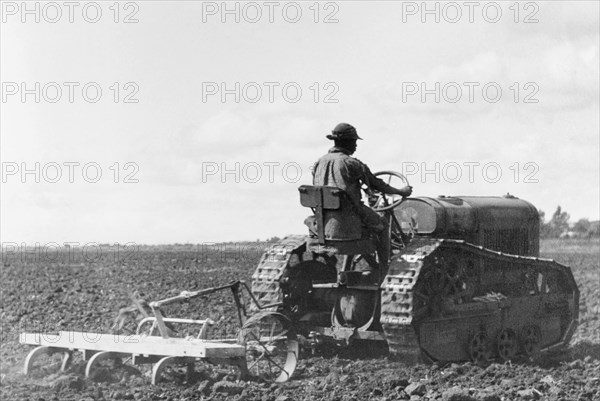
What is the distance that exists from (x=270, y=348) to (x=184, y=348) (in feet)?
4.26

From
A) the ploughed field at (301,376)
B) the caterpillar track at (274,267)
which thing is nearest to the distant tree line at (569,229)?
the ploughed field at (301,376)

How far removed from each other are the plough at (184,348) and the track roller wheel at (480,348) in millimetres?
2245

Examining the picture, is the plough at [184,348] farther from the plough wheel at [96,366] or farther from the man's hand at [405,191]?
the man's hand at [405,191]

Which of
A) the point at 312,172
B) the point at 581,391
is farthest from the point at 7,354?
the point at 581,391

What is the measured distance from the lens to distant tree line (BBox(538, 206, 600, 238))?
56812 millimetres

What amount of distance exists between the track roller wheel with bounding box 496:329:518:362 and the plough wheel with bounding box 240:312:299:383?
2.93 m

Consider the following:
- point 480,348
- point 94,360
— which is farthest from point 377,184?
point 94,360

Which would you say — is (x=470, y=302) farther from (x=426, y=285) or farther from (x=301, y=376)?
(x=301, y=376)

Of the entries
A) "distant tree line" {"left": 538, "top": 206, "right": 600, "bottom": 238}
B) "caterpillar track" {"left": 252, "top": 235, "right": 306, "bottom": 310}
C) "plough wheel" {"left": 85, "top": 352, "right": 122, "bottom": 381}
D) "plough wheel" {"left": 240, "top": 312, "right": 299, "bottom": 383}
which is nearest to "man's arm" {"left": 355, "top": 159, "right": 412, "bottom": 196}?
"caterpillar track" {"left": 252, "top": 235, "right": 306, "bottom": 310}

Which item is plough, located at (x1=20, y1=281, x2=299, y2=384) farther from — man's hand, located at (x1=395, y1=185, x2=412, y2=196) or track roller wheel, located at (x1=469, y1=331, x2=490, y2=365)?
track roller wheel, located at (x1=469, y1=331, x2=490, y2=365)

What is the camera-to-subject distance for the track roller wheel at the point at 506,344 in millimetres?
11547

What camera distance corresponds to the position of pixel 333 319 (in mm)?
10781

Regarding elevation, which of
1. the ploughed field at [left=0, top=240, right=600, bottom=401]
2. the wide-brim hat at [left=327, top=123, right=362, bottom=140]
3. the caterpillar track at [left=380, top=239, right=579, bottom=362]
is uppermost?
the wide-brim hat at [left=327, top=123, right=362, bottom=140]

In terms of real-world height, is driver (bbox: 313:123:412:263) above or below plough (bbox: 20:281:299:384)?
above
